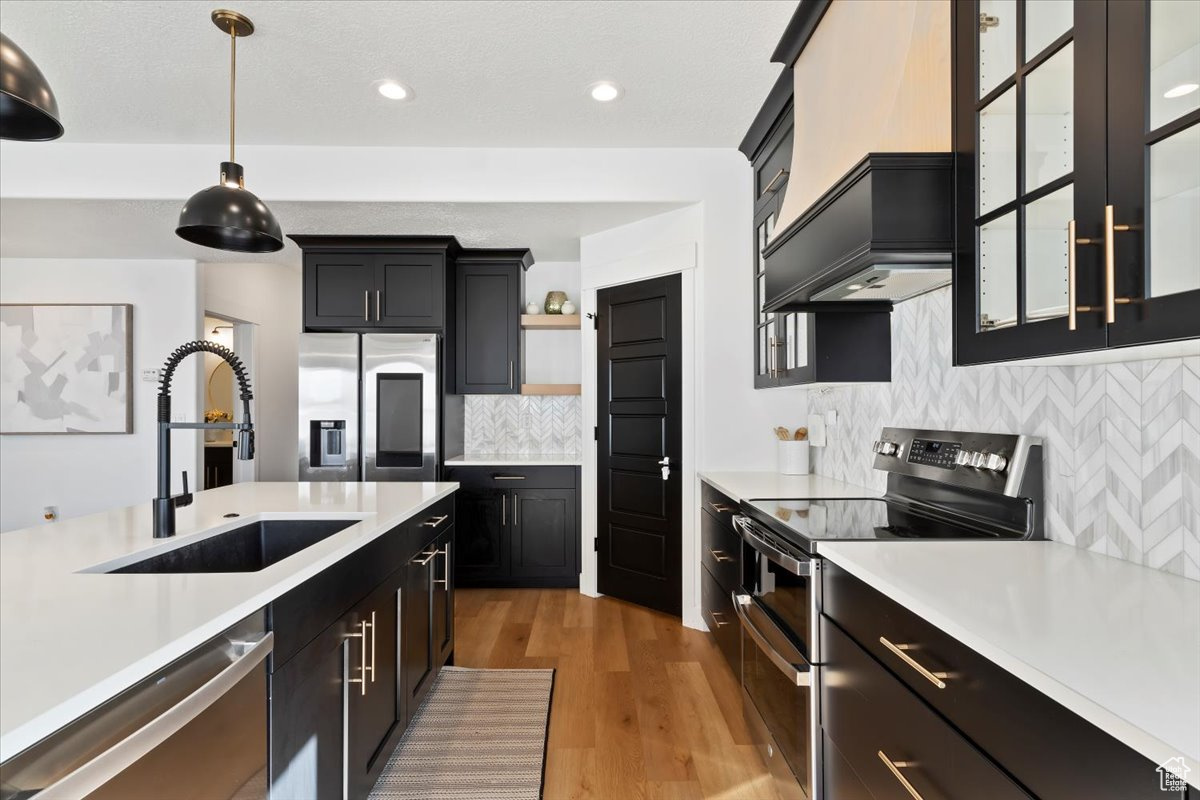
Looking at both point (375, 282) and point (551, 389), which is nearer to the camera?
point (375, 282)

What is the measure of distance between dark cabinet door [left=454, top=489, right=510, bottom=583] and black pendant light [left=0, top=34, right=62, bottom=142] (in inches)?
127

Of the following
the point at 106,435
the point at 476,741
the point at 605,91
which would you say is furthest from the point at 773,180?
the point at 106,435

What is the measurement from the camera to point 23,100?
1.05 m

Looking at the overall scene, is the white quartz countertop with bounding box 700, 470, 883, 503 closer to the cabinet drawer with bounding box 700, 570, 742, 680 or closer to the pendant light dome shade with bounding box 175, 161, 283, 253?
the cabinet drawer with bounding box 700, 570, 742, 680

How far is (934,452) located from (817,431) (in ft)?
3.67

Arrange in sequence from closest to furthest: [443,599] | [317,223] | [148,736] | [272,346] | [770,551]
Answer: [148,736] < [770,551] < [443,599] < [317,223] < [272,346]

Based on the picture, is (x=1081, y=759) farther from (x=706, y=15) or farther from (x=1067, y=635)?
(x=706, y=15)

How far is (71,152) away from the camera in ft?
11.1

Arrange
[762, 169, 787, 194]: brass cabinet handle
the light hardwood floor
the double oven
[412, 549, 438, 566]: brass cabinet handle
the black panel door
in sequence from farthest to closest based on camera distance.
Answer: the black panel door, [762, 169, 787, 194]: brass cabinet handle, [412, 549, 438, 566]: brass cabinet handle, the light hardwood floor, the double oven

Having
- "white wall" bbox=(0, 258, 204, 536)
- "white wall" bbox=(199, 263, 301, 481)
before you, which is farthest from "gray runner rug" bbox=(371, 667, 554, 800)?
"white wall" bbox=(199, 263, 301, 481)

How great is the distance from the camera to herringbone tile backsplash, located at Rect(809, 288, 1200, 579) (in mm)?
1242

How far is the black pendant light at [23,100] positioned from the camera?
40.6 inches

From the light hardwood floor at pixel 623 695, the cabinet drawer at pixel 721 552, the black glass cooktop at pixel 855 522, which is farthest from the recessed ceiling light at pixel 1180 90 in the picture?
the light hardwood floor at pixel 623 695

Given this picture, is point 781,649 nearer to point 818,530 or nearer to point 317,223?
point 818,530
